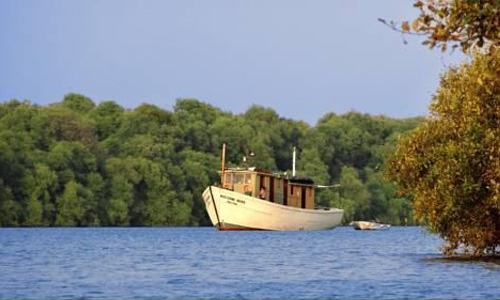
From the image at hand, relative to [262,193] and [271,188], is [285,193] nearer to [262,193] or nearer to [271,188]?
[271,188]

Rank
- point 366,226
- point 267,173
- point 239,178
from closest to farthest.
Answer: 1. point 239,178
2. point 267,173
3. point 366,226

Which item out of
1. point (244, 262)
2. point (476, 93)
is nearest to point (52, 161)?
point (244, 262)

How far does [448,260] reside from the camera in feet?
137

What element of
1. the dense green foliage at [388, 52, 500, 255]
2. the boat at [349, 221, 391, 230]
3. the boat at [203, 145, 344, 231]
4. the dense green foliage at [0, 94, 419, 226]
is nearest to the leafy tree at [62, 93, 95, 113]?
the dense green foliage at [0, 94, 419, 226]

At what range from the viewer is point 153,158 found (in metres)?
128

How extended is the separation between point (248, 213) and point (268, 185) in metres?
3.43

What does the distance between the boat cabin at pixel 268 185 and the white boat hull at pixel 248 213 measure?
4.64 ft

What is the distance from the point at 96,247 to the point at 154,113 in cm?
8175

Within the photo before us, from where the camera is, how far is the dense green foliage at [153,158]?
4405 inches

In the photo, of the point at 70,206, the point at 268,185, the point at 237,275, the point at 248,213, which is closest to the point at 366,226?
the point at 268,185

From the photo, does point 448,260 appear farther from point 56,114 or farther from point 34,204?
point 56,114

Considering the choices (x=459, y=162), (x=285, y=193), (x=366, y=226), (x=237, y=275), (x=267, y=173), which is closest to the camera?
(x=459, y=162)

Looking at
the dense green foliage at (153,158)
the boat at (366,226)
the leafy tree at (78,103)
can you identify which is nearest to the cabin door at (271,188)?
the dense green foliage at (153,158)

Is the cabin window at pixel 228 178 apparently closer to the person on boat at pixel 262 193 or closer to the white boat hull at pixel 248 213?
the white boat hull at pixel 248 213
